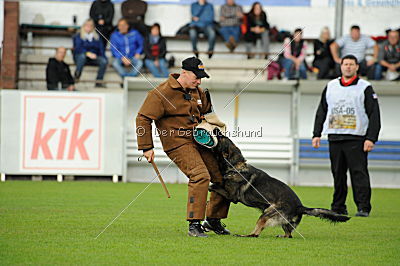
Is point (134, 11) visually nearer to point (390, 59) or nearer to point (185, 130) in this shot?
point (390, 59)

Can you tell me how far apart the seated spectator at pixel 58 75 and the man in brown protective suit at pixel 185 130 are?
906 centimetres

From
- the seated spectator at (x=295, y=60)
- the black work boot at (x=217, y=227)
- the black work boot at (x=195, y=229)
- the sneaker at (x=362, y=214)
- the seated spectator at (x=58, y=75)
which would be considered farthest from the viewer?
the seated spectator at (x=295, y=60)

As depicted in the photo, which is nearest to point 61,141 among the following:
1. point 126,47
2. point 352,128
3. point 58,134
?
point 58,134

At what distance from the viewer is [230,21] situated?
1778 cm

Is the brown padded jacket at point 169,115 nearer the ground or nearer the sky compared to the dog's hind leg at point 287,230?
nearer the sky

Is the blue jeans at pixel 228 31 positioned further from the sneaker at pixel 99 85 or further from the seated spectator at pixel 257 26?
the sneaker at pixel 99 85

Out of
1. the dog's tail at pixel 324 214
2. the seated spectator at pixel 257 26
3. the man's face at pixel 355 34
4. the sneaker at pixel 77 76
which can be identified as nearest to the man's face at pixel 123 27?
the sneaker at pixel 77 76

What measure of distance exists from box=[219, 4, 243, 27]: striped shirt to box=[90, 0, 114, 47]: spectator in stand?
2.68m

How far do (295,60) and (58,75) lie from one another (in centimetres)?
532

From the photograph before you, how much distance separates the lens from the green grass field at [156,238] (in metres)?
5.54

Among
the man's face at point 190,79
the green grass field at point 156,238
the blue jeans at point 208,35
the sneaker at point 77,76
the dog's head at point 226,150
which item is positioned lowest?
the green grass field at point 156,238

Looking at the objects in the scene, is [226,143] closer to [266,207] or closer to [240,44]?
[266,207]

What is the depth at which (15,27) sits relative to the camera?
1731 centimetres

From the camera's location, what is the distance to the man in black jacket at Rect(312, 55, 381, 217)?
950 centimetres
